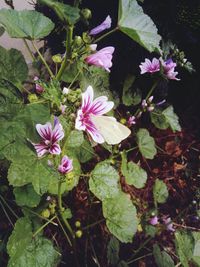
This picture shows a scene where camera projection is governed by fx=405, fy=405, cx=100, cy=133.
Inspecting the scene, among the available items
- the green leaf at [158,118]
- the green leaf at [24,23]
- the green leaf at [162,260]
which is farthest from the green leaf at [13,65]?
the green leaf at [162,260]

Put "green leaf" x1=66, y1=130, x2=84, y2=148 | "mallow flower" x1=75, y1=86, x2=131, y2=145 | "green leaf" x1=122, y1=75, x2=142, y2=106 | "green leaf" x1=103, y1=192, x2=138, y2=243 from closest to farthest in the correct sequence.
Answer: "mallow flower" x1=75, y1=86, x2=131, y2=145
"green leaf" x1=66, y1=130, x2=84, y2=148
"green leaf" x1=103, y1=192, x2=138, y2=243
"green leaf" x1=122, y1=75, x2=142, y2=106

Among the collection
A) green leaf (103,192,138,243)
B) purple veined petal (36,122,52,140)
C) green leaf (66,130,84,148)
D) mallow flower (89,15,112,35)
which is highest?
Answer: mallow flower (89,15,112,35)

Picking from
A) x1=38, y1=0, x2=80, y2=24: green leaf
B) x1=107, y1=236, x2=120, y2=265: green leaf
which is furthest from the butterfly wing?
x1=107, y1=236, x2=120, y2=265: green leaf

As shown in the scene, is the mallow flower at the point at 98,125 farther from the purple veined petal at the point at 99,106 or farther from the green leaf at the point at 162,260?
the green leaf at the point at 162,260

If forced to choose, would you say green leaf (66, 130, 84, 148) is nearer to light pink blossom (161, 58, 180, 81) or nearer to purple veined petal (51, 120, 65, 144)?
purple veined petal (51, 120, 65, 144)

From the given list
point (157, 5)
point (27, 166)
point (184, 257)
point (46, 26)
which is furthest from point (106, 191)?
point (157, 5)

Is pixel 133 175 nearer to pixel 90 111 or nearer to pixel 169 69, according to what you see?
pixel 169 69

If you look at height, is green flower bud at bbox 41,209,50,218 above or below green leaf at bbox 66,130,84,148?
below
